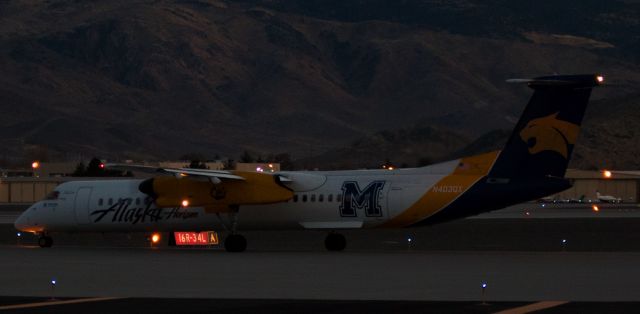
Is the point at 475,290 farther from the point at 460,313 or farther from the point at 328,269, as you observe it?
the point at 328,269

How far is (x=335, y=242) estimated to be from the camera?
1957 inches

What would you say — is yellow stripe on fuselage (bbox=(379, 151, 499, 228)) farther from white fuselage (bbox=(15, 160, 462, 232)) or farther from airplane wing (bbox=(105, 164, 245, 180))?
airplane wing (bbox=(105, 164, 245, 180))

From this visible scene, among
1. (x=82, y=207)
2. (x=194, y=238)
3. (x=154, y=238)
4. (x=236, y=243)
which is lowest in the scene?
(x=236, y=243)

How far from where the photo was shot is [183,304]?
29.5 meters

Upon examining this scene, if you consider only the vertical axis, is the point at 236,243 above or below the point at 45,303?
above

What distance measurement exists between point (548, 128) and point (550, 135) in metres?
0.24

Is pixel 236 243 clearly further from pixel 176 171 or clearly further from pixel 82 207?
pixel 82 207

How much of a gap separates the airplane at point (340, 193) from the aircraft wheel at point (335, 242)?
0.04 m

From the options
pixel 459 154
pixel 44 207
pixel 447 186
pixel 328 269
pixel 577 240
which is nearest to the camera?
pixel 328 269

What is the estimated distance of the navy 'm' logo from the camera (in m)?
47.1

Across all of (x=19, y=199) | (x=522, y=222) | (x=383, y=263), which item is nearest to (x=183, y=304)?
(x=383, y=263)

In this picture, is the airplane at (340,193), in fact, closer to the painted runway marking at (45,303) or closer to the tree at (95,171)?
the painted runway marking at (45,303)

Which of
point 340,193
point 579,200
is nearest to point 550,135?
point 340,193

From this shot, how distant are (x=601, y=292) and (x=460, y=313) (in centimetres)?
547
